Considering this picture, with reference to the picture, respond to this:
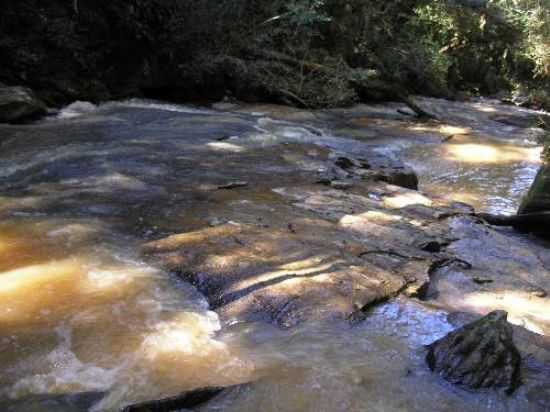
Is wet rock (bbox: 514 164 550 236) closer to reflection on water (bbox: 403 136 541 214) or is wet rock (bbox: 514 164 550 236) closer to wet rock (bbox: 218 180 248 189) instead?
reflection on water (bbox: 403 136 541 214)

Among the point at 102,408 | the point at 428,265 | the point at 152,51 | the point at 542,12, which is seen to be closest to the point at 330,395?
the point at 102,408

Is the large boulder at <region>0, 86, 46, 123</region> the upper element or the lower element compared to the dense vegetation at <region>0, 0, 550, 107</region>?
lower

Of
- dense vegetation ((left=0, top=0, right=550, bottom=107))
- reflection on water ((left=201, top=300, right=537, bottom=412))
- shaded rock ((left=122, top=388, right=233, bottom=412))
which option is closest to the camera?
shaded rock ((left=122, top=388, right=233, bottom=412))

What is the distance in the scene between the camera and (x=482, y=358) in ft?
10.2

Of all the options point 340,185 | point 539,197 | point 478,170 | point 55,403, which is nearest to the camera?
point 55,403

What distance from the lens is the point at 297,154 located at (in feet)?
26.6

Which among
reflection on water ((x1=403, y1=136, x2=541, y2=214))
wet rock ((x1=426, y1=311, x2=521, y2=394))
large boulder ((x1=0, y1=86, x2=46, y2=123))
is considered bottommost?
reflection on water ((x1=403, y1=136, x2=541, y2=214))

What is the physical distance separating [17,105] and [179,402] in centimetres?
804

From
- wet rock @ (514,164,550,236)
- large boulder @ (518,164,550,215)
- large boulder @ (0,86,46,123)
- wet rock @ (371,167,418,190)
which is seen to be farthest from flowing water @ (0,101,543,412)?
large boulder @ (518,164,550,215)

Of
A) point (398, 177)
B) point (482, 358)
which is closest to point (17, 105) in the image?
point (398, 177)

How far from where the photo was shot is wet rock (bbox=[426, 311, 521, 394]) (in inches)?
120

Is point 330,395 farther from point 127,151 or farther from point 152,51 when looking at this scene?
point 152,51

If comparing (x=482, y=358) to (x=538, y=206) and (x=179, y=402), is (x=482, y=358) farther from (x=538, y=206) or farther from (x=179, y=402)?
(x=538, y=206)

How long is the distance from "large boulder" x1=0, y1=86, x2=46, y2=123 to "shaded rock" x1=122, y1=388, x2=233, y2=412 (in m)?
7.72
